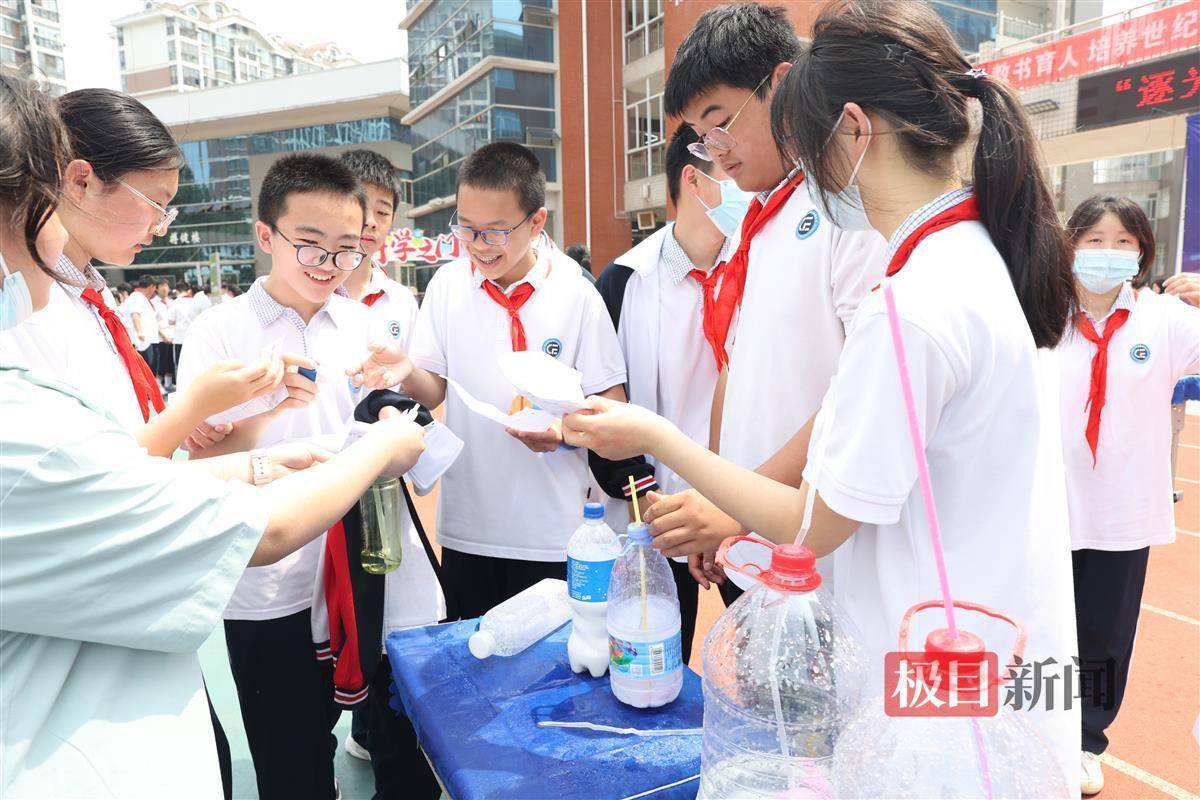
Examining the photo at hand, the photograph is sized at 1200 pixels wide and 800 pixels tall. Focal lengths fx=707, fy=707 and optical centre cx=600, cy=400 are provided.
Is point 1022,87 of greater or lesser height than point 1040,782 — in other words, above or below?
above

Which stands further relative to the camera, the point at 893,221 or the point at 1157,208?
the point at 1157,208

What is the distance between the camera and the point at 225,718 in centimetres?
281

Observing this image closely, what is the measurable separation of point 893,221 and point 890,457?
40 centimetres

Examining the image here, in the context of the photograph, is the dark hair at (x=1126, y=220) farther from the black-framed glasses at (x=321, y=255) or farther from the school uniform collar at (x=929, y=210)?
the black-framed glasses at (x=321, y=255)

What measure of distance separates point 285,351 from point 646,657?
1.42 meters

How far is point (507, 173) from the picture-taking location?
239 centimetres

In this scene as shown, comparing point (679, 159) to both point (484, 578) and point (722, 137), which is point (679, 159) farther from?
point (484, 578)

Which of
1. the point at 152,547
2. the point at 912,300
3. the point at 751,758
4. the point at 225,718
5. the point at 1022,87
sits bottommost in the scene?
the point at 225,718

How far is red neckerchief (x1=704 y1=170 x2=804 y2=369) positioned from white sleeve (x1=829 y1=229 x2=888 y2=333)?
0.68ft

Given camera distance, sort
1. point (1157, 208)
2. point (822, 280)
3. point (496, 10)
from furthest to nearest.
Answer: point (496, 10) < point (1157, 208) < point (822, 280)

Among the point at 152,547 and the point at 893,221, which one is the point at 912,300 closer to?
the point at 893,221

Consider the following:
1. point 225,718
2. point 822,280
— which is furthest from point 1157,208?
point 225,718

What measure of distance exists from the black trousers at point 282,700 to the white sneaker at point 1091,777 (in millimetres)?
2489

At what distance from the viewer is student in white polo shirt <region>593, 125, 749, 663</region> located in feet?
7.87
